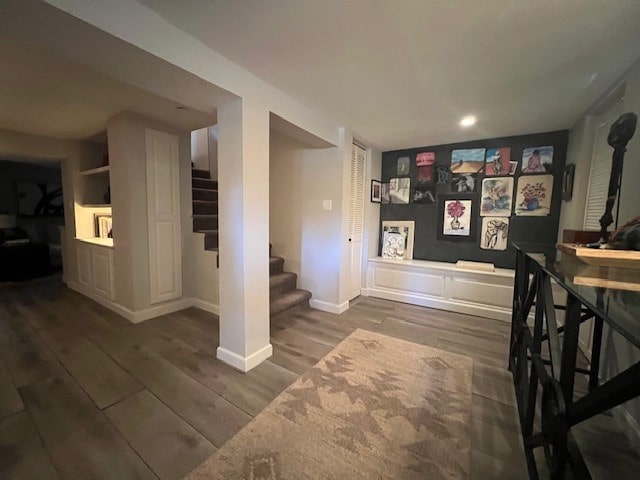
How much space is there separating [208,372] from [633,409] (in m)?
2.71

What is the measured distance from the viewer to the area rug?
122 centimetres

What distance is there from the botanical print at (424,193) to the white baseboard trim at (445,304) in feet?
4.47

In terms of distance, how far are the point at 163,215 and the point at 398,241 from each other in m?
3.17

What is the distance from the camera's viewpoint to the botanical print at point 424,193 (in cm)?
362

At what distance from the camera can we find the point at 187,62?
144cm

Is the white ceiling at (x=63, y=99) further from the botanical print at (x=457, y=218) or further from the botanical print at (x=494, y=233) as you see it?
the botanical print at (x=494, y=233)

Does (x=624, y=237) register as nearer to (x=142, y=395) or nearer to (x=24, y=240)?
(x=142, y=395)

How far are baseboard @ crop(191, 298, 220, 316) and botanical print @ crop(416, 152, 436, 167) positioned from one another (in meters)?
3.34

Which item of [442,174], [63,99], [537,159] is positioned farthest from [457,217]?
[63,99]

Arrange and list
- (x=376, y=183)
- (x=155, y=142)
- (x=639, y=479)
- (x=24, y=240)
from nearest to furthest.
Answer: (x=639, y=479), (x=155, y=142), (x=376, y=183), (x=24, y=240)

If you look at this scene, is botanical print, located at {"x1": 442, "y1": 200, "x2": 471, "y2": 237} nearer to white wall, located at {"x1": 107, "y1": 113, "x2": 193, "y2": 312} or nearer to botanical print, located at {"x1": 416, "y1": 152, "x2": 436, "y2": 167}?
botanical print, located at {"x1": 416, "y1": 152, "x2": 436, "y2": 167}

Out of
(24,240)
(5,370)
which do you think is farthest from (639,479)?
(24,240)

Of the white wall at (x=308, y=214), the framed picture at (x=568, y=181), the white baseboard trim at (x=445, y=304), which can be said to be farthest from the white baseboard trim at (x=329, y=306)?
the framed picture at (x=568, y=181)

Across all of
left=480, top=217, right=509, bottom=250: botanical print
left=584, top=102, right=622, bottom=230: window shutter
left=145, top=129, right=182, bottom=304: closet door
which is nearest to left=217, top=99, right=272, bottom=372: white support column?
left=145, top=129, right=182, bottom=304: closet door
